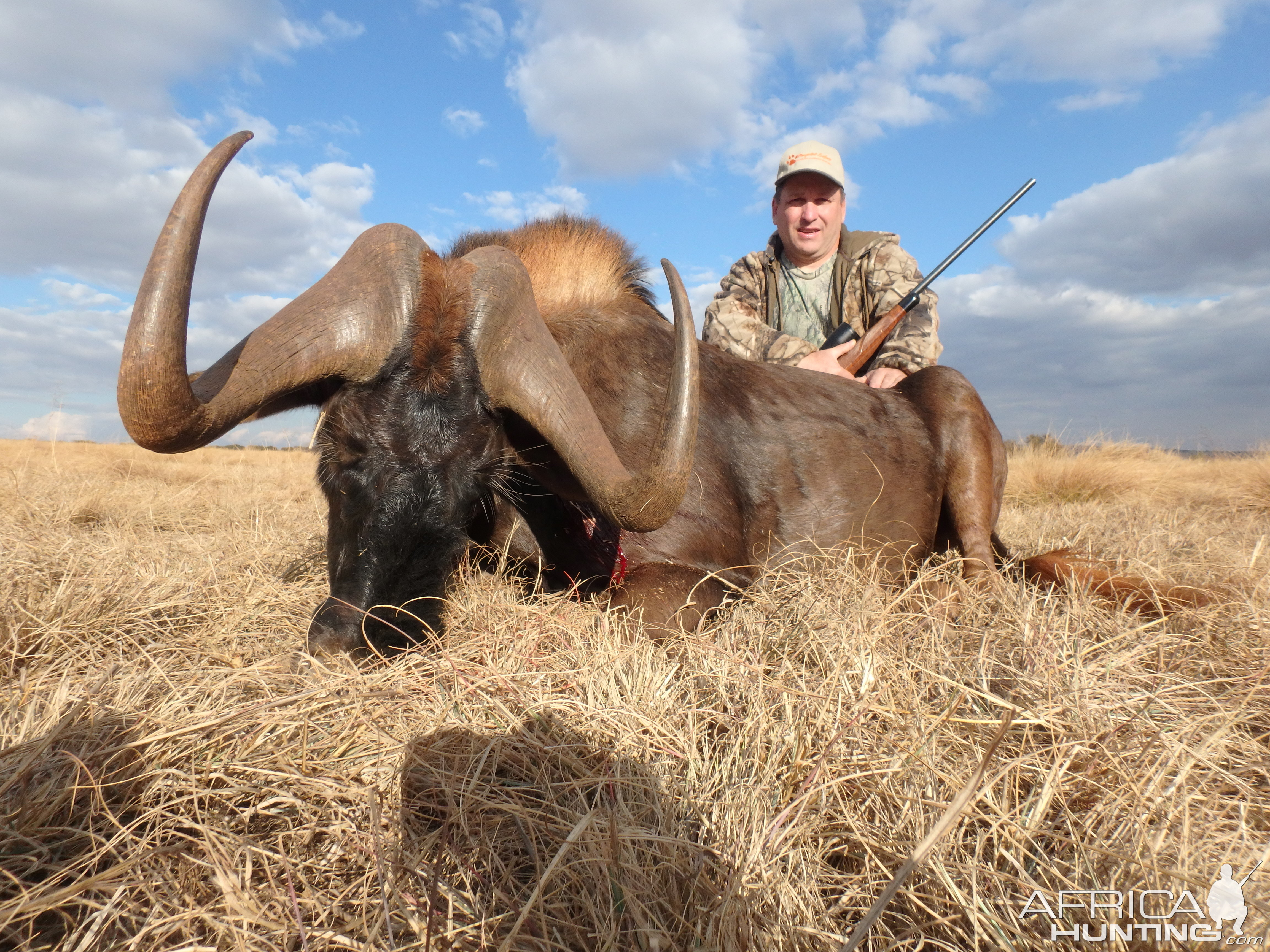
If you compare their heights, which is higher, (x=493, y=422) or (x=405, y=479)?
(x=493, y=422)

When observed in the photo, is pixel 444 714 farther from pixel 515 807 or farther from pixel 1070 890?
pixel 1070 890

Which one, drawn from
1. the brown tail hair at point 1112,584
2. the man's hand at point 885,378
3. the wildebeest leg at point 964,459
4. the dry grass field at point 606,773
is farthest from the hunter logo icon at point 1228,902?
the man's hand at point 885,378

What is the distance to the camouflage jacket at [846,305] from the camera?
216 inches

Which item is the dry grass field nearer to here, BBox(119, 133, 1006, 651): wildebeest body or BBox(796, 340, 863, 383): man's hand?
BBox(119, 133, 1006, 651): wildebeest body

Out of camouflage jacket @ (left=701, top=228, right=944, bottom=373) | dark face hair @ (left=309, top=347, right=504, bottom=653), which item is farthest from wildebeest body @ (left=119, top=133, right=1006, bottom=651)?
camouflage jacket @ (left=701, top=228, right=944, bottom=373)

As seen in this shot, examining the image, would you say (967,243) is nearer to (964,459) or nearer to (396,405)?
(964,459)

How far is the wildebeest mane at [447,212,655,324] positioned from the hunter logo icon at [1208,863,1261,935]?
118 inches

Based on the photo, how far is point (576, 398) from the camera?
2.59 m

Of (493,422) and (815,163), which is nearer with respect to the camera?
(493,422)

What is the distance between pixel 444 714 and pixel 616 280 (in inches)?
110

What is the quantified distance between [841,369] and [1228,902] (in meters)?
4.64

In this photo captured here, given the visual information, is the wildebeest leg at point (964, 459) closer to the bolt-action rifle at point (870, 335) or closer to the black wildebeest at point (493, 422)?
the black wildebeest at point (493, 422)

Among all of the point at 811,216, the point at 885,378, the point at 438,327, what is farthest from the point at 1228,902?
the point at 811,216

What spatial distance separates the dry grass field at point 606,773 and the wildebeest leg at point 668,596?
15cm
